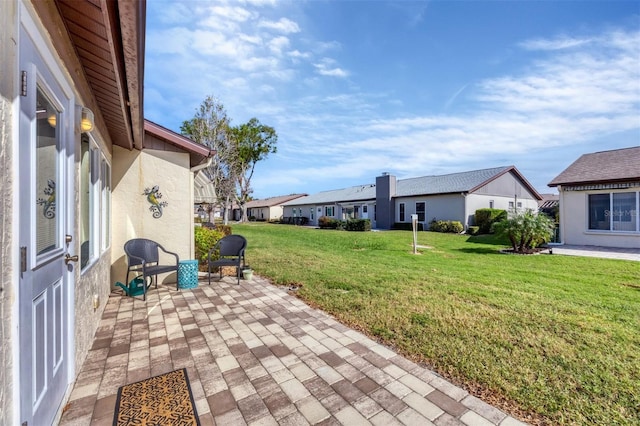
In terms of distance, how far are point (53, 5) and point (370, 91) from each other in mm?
12799

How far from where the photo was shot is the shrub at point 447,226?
19.9 meters

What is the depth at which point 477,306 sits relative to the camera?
15.5 ft

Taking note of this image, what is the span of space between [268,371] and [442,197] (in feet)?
72.2

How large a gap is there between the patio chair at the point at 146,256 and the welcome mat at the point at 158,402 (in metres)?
2.93

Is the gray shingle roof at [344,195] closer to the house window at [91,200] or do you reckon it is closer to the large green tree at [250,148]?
the large green tree at [250,148]

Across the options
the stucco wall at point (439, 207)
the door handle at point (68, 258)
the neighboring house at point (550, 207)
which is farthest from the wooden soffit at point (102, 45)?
the neighboring house at point (550, 207)

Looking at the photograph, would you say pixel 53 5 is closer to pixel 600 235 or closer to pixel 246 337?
pixel 246 337

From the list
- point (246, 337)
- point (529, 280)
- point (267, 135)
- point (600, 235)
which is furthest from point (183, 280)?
point (267, 135)

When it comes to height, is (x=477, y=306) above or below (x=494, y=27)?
below

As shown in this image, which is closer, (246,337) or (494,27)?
(246,337)

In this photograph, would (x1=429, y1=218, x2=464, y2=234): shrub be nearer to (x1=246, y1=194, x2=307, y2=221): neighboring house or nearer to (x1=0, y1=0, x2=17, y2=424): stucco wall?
(x1=0, y1=0, x2=17, y2=424): stucco wall

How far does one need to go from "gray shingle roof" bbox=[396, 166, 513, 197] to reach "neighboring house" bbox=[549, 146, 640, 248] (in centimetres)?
715

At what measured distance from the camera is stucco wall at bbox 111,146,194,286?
5.89m

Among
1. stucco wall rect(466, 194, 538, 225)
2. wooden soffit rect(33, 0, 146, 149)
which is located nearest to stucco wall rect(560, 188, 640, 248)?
stucco wall rect(466, 194, 538, 225)
